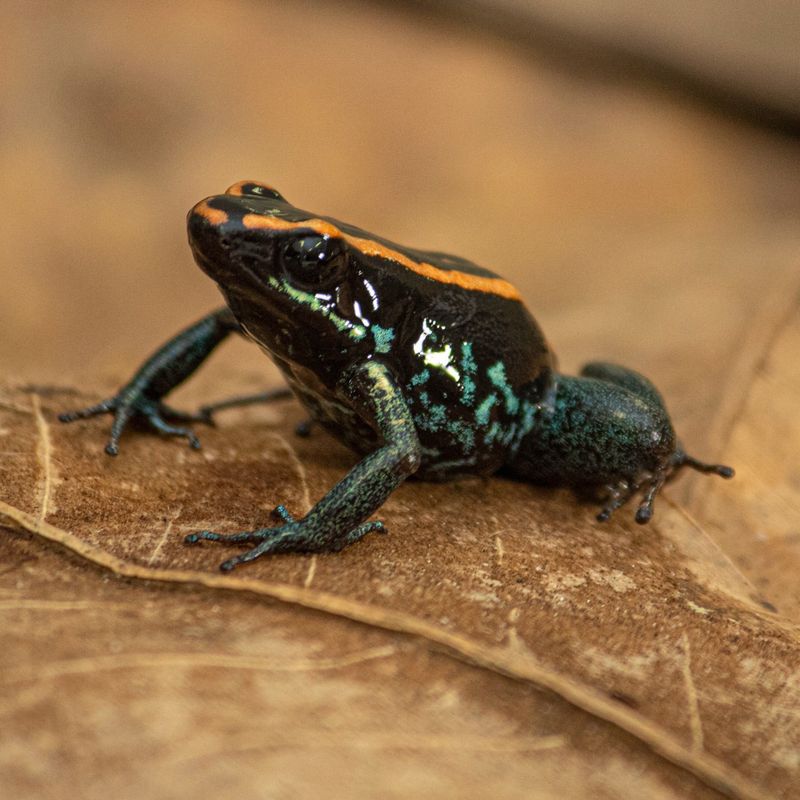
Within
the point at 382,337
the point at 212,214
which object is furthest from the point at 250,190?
the point at 382,337

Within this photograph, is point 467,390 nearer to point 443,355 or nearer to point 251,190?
point 443,355

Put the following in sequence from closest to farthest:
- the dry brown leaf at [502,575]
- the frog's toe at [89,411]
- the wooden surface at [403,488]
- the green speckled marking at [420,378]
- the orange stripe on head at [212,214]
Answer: the wooden surface at [403,488]
the dry brown leaf at [502,575]
the orange stripe on head at [212,214]
the green speckled marking at [420,378]
the frog's toe at [89,411]

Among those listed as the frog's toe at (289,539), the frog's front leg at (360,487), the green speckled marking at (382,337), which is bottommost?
the frog's toe at (289,539)

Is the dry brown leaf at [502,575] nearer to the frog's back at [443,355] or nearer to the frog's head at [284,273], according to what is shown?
the frog's back at [443,355]

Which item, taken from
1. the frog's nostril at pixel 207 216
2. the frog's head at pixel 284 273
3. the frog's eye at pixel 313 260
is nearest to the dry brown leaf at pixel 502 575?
the frog's head at pixel 284 273

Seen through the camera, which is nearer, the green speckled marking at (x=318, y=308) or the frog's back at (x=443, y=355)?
the green speckled marking at (x=318, y=308)

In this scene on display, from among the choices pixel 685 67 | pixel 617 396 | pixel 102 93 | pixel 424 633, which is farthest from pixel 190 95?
pixel 424 633

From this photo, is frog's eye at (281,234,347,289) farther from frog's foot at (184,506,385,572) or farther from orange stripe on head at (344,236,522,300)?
frog's foot at (184,506,385,572)

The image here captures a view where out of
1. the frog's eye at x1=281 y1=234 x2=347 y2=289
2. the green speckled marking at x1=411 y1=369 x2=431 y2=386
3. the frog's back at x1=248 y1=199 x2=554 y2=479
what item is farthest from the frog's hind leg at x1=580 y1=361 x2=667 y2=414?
the frog's eye at x1=281 y1=234 x2=347 y2=289
